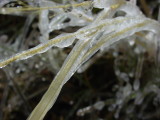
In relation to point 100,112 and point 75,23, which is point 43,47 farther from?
point 100,112

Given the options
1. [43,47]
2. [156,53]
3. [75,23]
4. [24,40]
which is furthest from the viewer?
[24,40]

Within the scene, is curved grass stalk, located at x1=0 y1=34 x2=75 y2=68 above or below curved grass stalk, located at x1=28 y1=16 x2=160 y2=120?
above

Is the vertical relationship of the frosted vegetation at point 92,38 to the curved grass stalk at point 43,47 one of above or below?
below

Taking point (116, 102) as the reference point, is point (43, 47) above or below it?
above

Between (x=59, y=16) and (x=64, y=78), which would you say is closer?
(x=64, y=78)

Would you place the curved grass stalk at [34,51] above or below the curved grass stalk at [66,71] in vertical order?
above

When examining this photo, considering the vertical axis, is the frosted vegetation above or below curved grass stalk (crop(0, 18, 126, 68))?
below

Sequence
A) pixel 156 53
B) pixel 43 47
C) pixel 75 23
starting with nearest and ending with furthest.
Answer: pixel 43 47 < pixel 75 23 < pixel 156 53

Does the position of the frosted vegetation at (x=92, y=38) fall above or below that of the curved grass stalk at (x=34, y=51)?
below

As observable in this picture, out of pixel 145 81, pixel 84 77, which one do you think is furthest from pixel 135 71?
pixel 84 77

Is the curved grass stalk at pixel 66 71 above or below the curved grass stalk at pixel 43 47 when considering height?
below

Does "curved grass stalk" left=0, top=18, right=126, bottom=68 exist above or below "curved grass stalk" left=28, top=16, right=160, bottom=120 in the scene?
above
